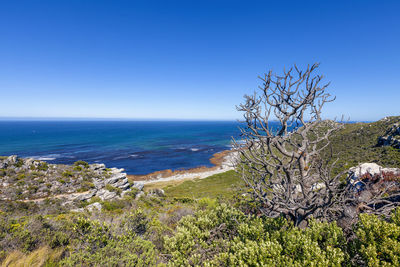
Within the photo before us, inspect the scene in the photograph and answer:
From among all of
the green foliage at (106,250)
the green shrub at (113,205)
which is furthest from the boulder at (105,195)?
the green foliage at (106,250)

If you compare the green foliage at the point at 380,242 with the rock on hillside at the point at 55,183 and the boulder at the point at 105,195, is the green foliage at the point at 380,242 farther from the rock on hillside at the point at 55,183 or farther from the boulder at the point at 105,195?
the boulder at the point at 105,195

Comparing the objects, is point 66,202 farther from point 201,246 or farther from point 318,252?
point 318,252

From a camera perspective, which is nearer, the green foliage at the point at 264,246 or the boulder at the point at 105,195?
the green foliage at the point at 264,246

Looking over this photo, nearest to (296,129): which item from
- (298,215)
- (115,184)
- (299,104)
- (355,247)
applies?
(299,104)

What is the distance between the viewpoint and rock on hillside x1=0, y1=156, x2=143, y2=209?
66.1 feet

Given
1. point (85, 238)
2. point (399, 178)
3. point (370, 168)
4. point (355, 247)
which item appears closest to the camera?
point (355, 247)

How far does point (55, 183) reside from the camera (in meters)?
23.2

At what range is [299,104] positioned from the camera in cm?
537

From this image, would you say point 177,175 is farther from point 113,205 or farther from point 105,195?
point 113,205

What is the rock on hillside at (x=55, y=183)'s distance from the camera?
66.1 feet

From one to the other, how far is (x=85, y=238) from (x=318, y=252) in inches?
286

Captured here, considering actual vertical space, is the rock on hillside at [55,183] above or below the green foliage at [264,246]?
below

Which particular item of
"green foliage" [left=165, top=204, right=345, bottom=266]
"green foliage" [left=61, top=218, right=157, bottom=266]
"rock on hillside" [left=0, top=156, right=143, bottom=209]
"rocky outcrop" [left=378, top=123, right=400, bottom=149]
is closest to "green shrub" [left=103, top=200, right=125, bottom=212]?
"rock on hillside" [left=0, top=156, right=143, bottom=209]

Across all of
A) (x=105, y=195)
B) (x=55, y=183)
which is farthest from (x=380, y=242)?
(x=55, y=183)
